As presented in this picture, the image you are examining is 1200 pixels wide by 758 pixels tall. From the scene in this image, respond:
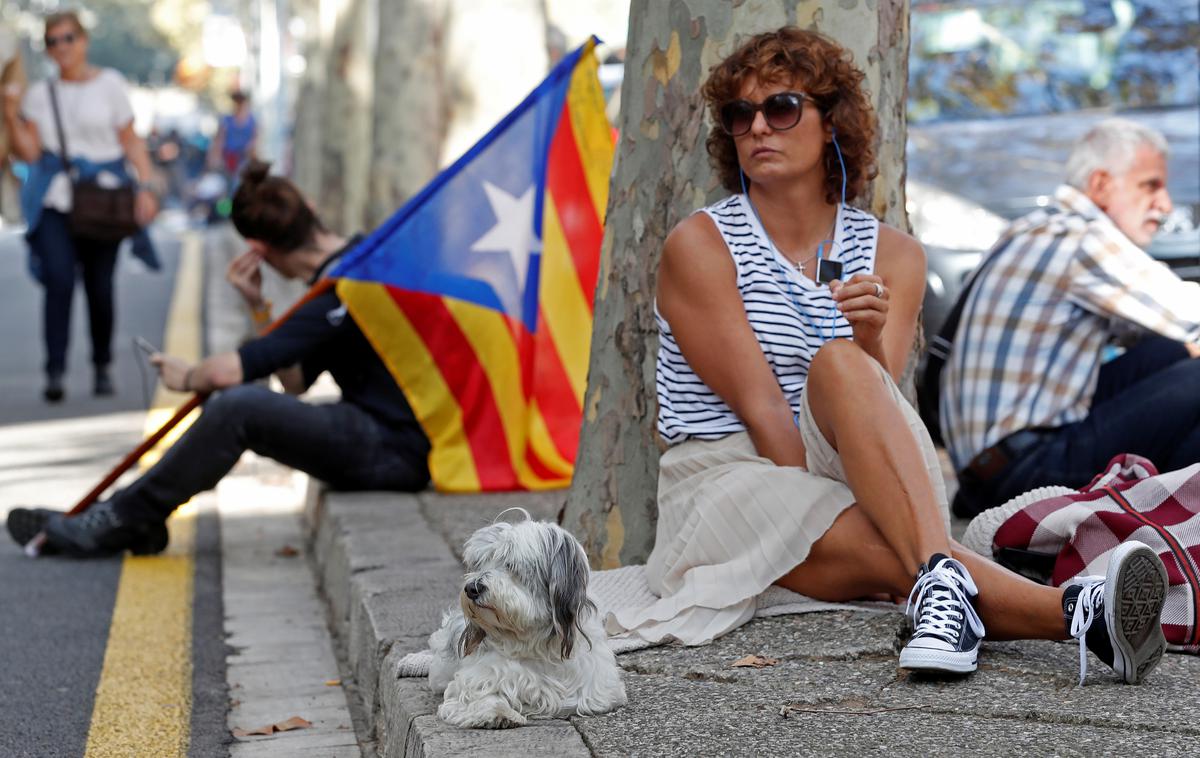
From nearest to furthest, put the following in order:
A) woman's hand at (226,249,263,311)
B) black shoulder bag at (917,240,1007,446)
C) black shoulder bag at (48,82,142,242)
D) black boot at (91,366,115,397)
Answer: black shoulder bag at (917,240,1007,446), woman's hand at (226,249,263,311), black shoulder bag at (48,82,142,242), black boot at (91,366,115,397)

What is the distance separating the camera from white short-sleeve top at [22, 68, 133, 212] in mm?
10023

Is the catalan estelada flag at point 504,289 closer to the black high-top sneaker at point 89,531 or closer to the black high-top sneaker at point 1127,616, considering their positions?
the black high-top sneaker at point 89,531

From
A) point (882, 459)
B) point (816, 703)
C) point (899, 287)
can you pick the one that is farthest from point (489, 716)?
point (899, 287)

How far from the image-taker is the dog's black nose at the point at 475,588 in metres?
3.18

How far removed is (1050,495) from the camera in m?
4.42

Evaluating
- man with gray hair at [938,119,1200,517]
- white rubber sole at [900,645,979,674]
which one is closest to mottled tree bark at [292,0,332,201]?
man with gray hair at [938,119,1200,517]

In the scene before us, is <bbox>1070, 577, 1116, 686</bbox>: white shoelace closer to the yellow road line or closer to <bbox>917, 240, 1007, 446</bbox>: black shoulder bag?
<bbox>917, 240, 1007, 446</bbox>: black shoulder bag

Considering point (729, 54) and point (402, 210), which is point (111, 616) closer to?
point (402, 210)

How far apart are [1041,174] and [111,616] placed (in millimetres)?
4634

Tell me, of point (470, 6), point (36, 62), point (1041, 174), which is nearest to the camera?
point (1041, 174)

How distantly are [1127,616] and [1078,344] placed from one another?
83.9 inches

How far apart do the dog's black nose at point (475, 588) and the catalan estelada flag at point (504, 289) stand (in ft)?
9.96

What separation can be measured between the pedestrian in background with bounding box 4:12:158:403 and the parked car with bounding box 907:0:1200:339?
14.5 ft

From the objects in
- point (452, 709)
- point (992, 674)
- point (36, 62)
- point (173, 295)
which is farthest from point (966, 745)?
point (36, 62)
